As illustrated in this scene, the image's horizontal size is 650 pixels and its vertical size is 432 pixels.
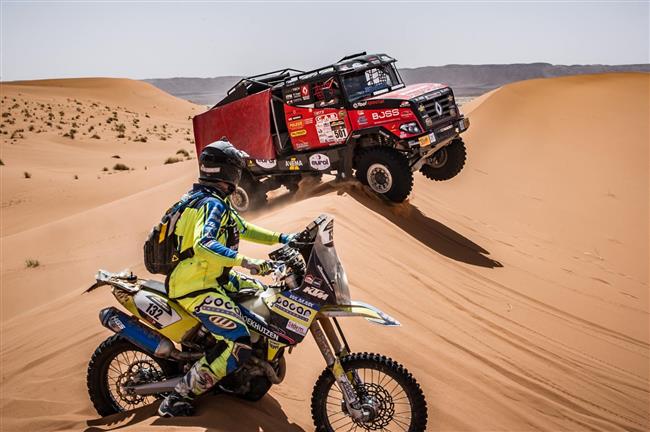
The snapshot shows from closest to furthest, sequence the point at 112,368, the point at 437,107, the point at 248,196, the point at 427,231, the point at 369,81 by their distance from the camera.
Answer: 1. the point at 112,368
2. the point at 427,231
3. the point at 437,107
4. the point at 369,81
5. the point at 248,196

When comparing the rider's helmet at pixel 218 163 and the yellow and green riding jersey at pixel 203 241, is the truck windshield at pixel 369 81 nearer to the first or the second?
the rider's helmet at pixel 218 163

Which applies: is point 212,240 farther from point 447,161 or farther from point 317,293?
point 447,161

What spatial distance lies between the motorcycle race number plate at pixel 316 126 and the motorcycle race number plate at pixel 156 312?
6469 millimetres

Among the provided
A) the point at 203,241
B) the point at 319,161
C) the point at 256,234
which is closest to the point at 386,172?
the point at 319,161

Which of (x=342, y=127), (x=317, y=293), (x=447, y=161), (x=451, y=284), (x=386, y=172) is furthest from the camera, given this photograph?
(x=447, y=161)

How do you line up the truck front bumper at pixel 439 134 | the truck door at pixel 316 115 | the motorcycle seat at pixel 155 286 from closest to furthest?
the motorcycle seat at pixel 155 286
the truck front bumper at pixel 439 134
the truck door at pixel 316 115

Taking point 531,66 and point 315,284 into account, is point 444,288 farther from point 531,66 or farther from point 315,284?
point 531,66

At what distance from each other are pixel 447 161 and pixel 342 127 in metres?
2.33

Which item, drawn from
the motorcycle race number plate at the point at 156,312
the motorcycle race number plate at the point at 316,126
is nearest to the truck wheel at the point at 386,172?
the motorcycle race number plate at the point at 316,126

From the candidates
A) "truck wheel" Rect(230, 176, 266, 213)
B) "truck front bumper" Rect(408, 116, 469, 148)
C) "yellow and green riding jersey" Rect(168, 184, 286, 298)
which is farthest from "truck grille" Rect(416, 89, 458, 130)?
"yellow and green riding jersey" Rect(168, 184, 286, 298)

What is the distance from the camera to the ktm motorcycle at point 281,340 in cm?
369

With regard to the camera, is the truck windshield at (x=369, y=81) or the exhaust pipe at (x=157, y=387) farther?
the truck windshield at (x=369, y=81)

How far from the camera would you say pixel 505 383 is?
5293 millimetres

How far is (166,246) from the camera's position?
383cm
